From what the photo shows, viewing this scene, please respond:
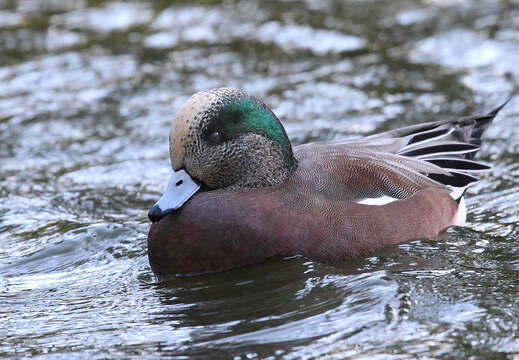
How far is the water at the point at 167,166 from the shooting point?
4527 mm

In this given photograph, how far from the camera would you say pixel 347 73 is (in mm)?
9914

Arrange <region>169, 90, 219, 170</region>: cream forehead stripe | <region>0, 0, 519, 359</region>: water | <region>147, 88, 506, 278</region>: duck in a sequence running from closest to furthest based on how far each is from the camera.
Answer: <region>0, 0, 519, 359</region>: water
<region>147, 88, 506, 278</region>: duck
<region>169, 90, 219, 170</region>: cream forehead stripe

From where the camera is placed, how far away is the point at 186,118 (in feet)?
17.6

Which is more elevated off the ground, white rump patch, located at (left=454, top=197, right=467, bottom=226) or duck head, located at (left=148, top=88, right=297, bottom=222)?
duck head, located at (left=148, top=88, right=297, bottom=222)

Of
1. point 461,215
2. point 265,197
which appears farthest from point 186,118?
point 461,215

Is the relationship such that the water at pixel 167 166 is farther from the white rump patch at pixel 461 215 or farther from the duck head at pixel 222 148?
the duck head at pixel 222 148

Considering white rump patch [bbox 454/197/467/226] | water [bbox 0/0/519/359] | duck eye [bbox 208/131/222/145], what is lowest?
white rump patch [bbox 454/197/467/226]

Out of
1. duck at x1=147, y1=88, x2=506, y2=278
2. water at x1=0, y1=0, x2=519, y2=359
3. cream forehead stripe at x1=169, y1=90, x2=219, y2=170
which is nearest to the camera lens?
water at x1=0, y1=0, x2=519, y2=359

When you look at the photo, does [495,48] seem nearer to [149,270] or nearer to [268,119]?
[268,119]

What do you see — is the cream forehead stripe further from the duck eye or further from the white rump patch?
the white rump patch

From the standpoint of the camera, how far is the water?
4527 mm

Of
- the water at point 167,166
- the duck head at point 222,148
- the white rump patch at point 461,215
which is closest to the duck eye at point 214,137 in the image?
the duck head at point 222,148

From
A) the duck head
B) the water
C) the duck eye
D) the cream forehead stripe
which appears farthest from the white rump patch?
the cream forehead stripe

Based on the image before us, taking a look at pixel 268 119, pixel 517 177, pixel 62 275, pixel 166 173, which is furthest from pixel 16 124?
pixel 517 177
